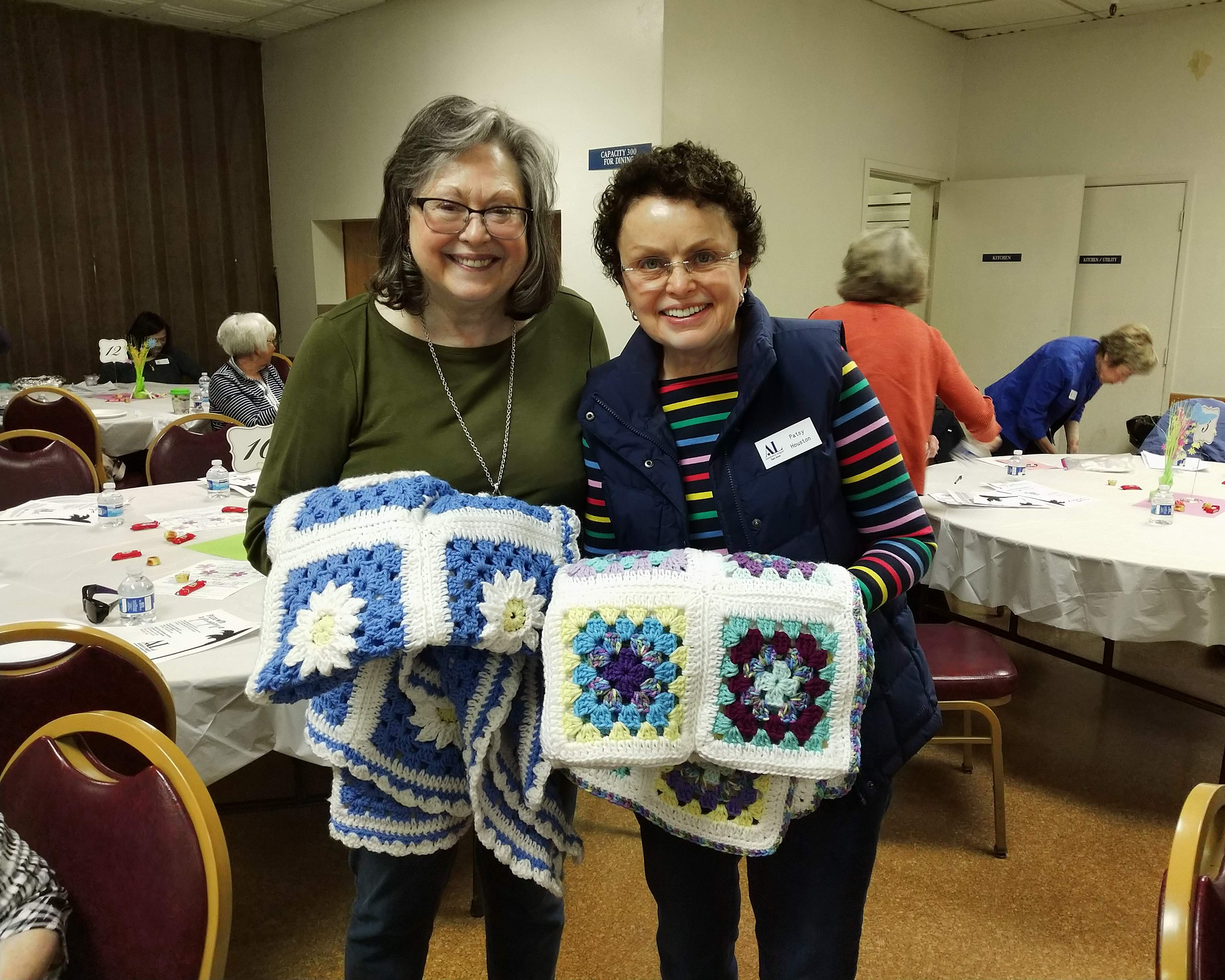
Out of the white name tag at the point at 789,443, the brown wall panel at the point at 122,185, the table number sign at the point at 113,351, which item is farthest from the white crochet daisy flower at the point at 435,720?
the brown wall panel at the point at 122,185

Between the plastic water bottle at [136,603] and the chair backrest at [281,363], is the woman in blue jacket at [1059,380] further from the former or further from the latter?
the chair backrest at [281,363]

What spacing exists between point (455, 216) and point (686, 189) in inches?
11.8

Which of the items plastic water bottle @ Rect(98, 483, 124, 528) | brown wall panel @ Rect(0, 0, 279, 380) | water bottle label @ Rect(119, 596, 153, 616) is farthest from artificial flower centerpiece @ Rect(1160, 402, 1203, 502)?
brown wall panel @ Rect(0, 0, 279, 380)

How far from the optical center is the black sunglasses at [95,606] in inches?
72.6

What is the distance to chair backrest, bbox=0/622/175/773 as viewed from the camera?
4.62ft

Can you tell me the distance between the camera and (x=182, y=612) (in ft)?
6.33

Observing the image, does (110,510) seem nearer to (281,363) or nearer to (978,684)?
(978,684)

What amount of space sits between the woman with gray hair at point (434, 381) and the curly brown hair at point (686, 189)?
130mm

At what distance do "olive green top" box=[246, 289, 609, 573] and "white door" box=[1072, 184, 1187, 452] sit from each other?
5299mm

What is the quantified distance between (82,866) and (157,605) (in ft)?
3.37

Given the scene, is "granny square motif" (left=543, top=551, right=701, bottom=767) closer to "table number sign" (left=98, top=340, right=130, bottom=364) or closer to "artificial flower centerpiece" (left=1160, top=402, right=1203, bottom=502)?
"artificial flower centerpiece" (left=1160, top=402, right=1203, bottom=502)

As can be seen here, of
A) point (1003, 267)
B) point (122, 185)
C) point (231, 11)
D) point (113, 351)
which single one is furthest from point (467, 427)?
point (122, 185)

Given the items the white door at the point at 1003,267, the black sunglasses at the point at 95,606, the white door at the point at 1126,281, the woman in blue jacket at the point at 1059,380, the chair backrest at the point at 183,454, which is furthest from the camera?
the white door at the point at 1003,267

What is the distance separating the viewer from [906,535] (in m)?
1.21
